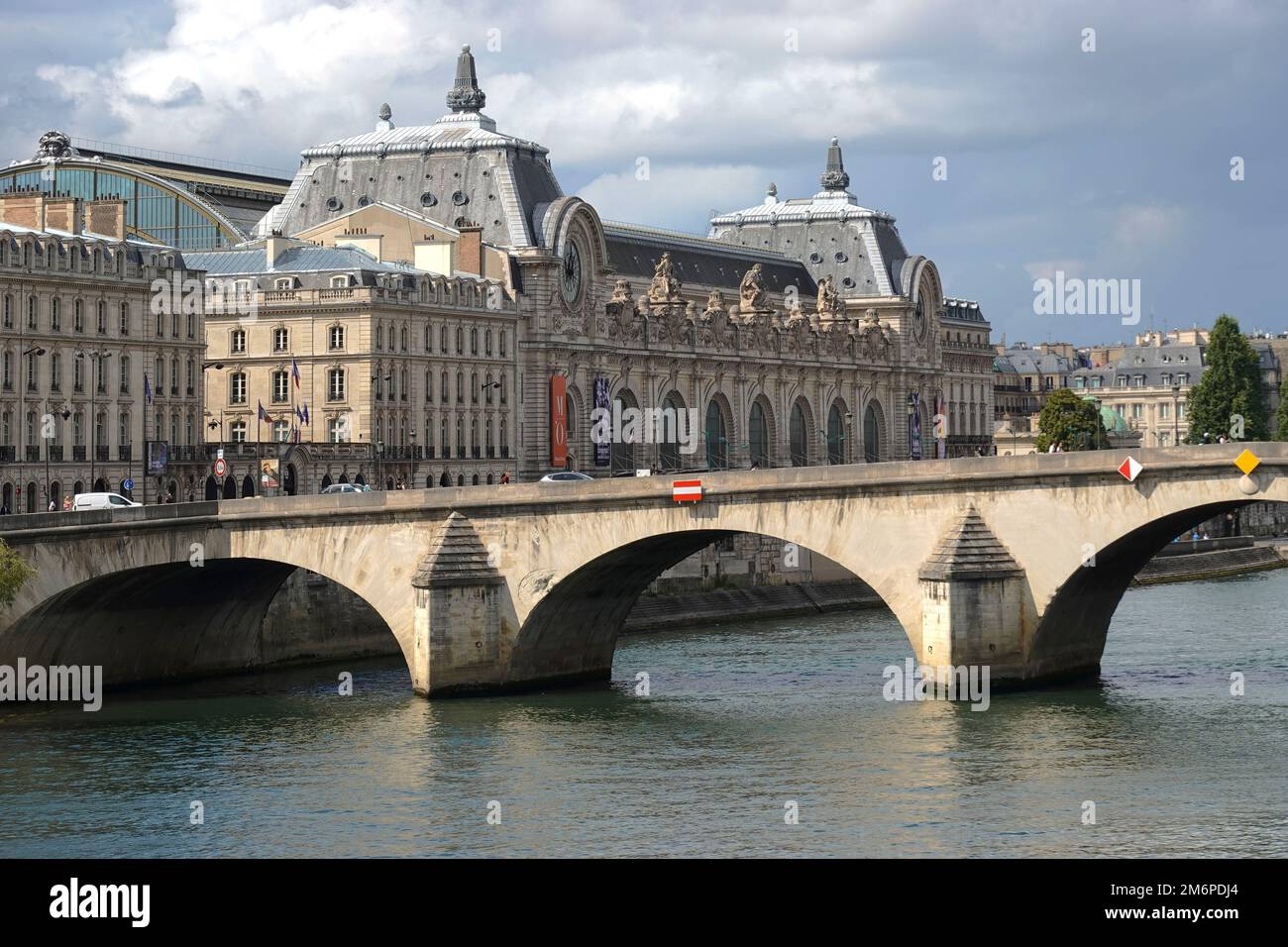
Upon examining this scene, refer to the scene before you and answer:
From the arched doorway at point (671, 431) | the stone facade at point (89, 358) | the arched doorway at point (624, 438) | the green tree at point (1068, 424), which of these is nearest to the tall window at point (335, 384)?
the stone facade at point (89, 358)

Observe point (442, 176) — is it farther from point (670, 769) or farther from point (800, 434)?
point (670, 769)

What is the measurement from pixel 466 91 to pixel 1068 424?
147ft

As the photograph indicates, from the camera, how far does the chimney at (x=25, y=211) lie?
109 meters

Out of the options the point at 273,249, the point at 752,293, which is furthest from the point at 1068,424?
the point at 273,249

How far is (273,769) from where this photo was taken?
207 ft

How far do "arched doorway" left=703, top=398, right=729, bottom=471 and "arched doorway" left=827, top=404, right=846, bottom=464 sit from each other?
1468 centimetres

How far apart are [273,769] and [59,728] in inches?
423

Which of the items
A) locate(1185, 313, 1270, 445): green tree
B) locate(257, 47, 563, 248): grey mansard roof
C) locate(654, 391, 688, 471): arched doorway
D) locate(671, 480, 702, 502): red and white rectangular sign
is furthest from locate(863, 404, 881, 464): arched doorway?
locate(671, 480, 702, 502): red and white rectangular sign

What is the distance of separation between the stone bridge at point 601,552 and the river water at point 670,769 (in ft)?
6.42

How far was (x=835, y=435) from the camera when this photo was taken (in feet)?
575

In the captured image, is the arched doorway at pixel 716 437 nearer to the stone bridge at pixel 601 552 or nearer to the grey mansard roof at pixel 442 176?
the grey mansard roof at pixel 442 176
